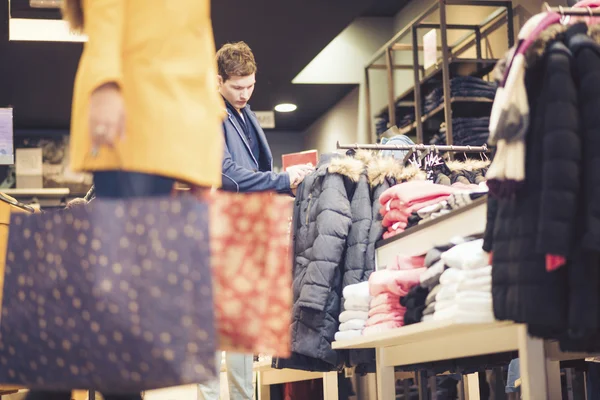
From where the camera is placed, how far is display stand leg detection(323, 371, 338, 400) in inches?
165

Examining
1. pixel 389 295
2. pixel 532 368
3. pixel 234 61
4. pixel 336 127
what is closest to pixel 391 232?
pixel 389 295

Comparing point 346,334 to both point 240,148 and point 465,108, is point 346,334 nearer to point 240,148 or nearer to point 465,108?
point 240,148

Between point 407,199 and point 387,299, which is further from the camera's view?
point 407,199

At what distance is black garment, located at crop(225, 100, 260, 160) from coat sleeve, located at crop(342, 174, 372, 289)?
1.73 ft

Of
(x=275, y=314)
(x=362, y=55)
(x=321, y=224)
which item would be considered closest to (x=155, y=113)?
(x=275, y=314)

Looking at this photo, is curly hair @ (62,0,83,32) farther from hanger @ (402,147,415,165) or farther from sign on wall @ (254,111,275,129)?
sign on wall @ (254,111,275,129)

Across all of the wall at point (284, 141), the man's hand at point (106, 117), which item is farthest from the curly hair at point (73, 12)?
the wall at point (284, 141)

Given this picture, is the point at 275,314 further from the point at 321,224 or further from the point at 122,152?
the point at 321,224

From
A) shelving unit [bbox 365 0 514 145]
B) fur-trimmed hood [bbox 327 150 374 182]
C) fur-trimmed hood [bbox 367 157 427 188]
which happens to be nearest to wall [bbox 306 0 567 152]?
shelving unit [bbox 365 0 514 145]

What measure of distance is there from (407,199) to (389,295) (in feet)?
1.52

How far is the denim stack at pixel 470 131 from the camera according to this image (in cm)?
607

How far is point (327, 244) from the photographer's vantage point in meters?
3.80

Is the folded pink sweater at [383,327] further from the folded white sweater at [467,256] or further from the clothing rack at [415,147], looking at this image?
the clothing rack at [415,147]

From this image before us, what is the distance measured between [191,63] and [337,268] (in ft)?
7.59
